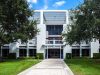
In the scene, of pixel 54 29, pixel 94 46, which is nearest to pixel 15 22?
pixel 94 46

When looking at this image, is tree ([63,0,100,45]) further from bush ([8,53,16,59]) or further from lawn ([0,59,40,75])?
bush ([8,53,16,59])

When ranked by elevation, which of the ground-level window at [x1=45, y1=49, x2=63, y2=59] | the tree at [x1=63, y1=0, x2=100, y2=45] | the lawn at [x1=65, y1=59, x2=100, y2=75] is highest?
the tree at [x1=63, y1=0, x2=100, y2=45]

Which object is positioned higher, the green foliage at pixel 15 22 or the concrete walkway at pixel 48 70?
the green foliage at pixel 15 22

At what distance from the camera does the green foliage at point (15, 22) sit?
158 ft

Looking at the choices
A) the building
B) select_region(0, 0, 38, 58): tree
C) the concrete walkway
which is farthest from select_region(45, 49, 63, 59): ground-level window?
the concrete walkway

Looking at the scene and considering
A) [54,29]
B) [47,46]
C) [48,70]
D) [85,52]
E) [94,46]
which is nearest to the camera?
[48,70]

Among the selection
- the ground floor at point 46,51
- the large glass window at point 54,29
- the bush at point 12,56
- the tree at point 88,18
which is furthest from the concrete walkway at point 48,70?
the large glass window at point 54,29

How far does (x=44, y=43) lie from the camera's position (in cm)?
7206

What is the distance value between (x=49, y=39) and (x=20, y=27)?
23943mm

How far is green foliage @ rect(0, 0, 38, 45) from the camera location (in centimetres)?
4816

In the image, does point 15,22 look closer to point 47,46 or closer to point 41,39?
point 41,39

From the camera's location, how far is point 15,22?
170 feet

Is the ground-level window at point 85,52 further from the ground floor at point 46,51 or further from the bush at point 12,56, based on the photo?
the bush at point 12,56

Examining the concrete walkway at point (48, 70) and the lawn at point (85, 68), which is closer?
the concrete walkway at point (48, 70)
